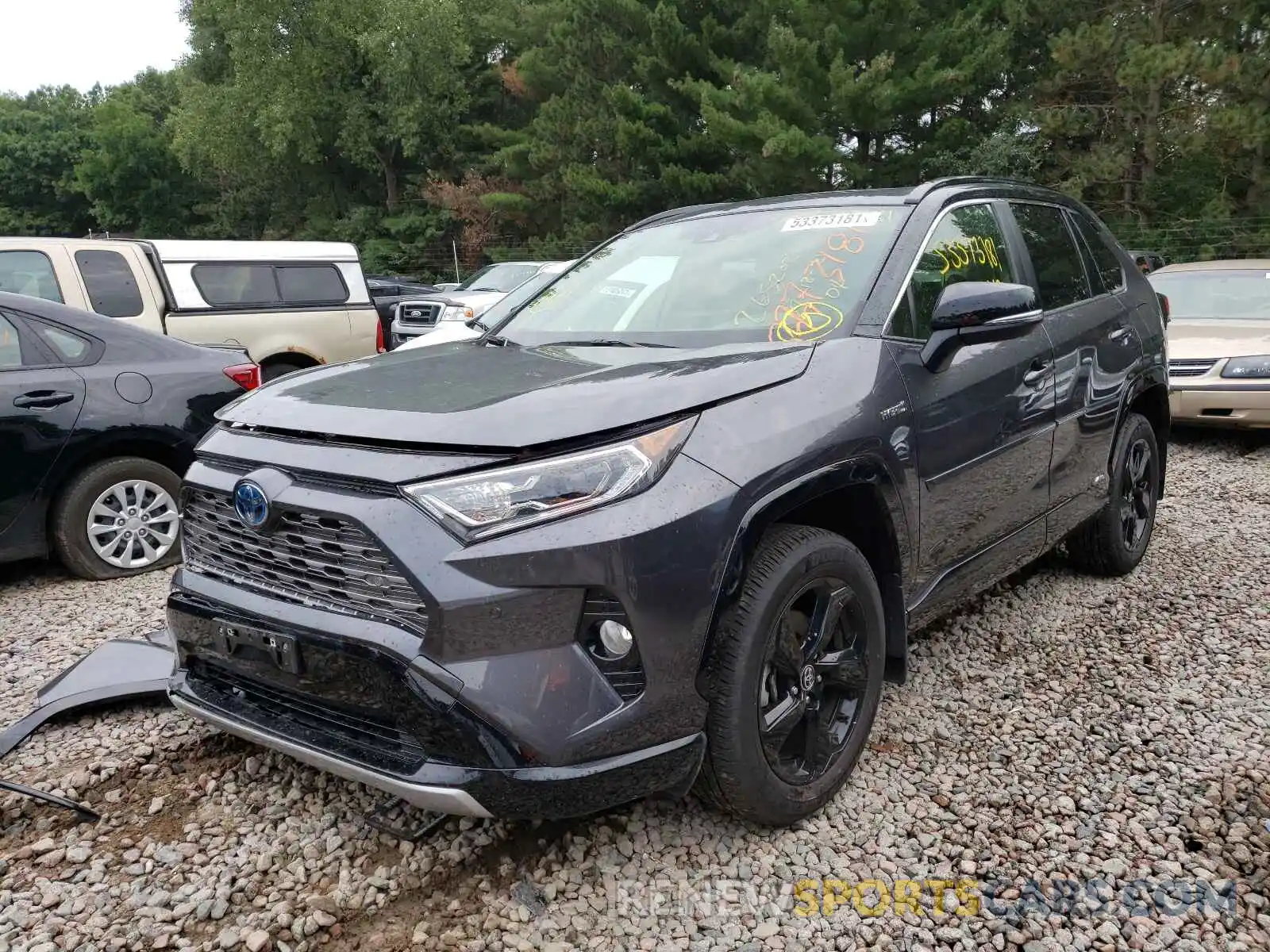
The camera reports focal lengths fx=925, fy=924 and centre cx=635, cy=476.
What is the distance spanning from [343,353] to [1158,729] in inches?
310

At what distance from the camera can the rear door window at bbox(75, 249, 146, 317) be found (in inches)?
290

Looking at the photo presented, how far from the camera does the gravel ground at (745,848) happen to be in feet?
7.43

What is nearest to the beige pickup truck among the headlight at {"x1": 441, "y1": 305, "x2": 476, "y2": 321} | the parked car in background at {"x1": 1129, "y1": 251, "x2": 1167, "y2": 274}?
the headlight at {"x1": 441, "y1": 305, "x2": 476, "y2": 321}

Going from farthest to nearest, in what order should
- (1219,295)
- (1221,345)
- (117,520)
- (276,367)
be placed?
(276,367) < (1219,295) < (1221,345) < (117,520)

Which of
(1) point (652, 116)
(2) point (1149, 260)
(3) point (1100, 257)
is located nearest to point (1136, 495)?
(3) point (1100, 257)

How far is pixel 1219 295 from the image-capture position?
28.7 feet

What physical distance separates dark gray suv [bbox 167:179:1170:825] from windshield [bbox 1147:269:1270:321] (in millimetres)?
6450

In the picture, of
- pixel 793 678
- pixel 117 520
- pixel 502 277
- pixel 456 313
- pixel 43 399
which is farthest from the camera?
pixel 502 277

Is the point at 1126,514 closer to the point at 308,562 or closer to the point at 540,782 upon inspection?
the point at 540,782

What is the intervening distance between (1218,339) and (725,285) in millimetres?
6646

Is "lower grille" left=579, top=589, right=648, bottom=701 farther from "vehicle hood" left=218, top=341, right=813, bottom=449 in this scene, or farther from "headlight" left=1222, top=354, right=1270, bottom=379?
"headlight" left=1222, top=354, right=1270, bottom=379

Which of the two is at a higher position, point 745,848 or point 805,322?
point 805,322

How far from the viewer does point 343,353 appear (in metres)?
9.16

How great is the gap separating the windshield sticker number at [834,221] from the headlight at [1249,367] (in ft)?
19.2
